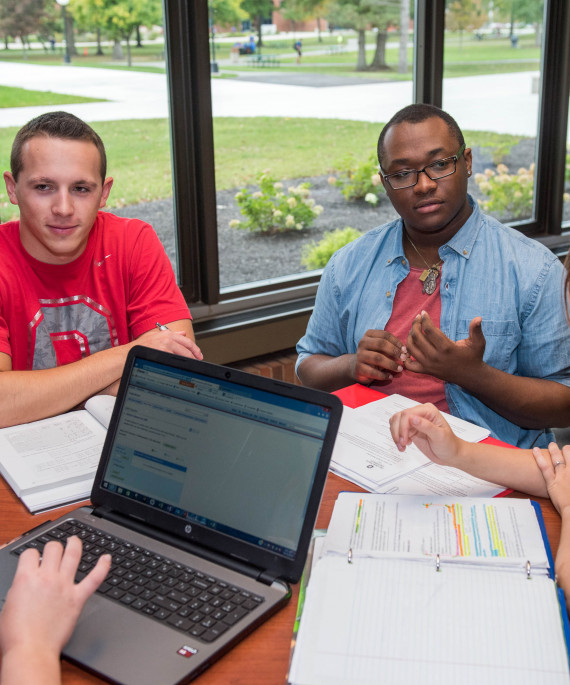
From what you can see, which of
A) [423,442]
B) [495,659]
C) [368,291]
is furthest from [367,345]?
[495,659]

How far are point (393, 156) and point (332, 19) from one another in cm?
146

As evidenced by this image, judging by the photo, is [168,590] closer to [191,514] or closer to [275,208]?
[191,514]

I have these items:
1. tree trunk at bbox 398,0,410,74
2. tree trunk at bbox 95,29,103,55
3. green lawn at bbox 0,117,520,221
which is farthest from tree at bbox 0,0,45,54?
tree trunk at bbox 398,0,410,74

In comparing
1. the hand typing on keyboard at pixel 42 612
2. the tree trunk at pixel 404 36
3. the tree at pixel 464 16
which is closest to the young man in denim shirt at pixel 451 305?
the hand typing on keyboard at pixel 42 612

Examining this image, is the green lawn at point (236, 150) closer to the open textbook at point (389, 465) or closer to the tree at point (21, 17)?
the tree at point (21, 17)

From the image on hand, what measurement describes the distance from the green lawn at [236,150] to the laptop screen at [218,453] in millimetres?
1605

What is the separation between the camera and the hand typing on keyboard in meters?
0.82

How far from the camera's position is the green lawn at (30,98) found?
2434 millimetres

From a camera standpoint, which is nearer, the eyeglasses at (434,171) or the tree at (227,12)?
the eyeglasses at (434,171)

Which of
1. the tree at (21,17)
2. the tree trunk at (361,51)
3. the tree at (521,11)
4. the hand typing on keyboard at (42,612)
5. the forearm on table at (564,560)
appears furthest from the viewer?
the tree at (521,11)

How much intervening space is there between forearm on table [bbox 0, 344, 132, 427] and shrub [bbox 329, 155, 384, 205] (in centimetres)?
182

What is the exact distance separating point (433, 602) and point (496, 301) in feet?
3.32

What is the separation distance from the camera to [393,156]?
1.84m

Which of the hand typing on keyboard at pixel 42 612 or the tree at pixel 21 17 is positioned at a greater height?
the tree at pixel 21 17
